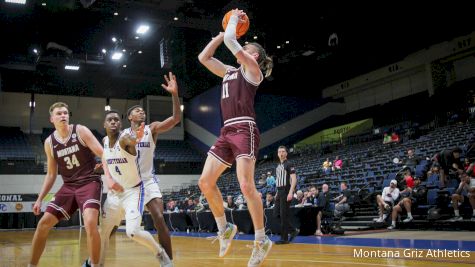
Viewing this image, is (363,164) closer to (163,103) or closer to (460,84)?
(460,84)

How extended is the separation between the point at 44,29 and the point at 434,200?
→ 694 inches

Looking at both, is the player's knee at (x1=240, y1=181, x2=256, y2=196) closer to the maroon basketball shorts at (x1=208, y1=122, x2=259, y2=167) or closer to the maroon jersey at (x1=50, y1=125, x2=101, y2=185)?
the maroon basketball shorts at (x1=208, y1=122, x2=259, y2=167)

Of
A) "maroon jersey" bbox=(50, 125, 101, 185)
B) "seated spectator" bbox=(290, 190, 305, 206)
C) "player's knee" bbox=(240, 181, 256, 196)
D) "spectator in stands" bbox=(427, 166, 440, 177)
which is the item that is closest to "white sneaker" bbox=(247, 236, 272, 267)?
"player's knee" bbox=(240, 181, 256, 196)

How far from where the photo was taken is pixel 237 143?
13.2 feet

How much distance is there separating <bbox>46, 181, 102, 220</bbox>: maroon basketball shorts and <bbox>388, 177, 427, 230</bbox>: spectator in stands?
858cm

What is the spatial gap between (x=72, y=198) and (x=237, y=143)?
1.72 meters

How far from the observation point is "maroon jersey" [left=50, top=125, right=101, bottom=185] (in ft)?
14.4

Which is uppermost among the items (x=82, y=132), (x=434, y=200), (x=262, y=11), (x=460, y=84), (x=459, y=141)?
(x=262, y=11)

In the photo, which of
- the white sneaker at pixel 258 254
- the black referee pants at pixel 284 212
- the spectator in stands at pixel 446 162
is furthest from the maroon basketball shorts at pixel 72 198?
the spectator in stands at pixel 446 162

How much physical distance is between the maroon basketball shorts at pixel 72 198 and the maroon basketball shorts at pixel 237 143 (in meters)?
1.20

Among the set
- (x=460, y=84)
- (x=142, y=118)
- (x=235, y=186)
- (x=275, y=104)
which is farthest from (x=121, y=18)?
(x=460, y=84)

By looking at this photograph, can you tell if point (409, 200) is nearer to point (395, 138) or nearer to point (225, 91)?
point (225, 91)

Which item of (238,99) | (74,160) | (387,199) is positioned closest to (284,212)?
(387,199)

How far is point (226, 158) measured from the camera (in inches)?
164
